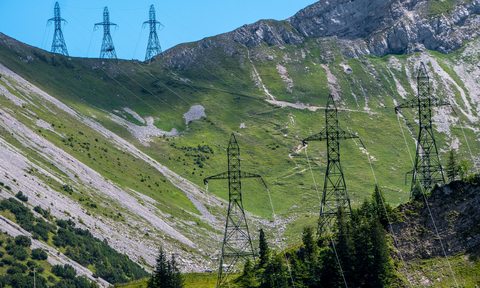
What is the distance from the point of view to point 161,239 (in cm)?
14662

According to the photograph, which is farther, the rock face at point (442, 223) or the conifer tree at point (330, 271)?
the rock face at point (442, 223)

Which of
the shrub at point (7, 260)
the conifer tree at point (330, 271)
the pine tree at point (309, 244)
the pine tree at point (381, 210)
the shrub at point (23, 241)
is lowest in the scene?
the conifer tree at point (330, 271)

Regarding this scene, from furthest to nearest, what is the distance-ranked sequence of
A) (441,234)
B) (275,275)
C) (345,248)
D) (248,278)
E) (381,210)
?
(381,210) → (248,278) → (441,234) → (345,248) → (275,275)

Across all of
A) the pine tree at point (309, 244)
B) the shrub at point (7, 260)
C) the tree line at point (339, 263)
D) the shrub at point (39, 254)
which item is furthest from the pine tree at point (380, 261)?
the shrub at point (39, 254)

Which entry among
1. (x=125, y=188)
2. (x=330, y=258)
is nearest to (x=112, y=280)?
(x=125, y=188)

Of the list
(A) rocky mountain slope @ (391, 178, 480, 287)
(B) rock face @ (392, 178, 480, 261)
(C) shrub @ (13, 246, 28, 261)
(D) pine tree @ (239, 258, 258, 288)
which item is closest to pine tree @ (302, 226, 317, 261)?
(D) pine tree @ (239, 258, 258, 288)

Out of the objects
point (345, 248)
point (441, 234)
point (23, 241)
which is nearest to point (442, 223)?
point (441, 234)

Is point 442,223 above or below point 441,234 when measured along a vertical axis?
above

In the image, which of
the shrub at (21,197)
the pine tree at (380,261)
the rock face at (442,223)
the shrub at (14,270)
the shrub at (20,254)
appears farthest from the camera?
the shrub at (21,197)

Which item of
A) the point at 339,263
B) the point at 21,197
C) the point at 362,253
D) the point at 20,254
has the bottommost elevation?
the point at 339,263

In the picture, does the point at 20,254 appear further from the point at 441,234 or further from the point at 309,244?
the point at 441,234

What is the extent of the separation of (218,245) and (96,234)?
137ft

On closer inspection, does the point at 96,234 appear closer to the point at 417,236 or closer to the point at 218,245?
the point at 218,245

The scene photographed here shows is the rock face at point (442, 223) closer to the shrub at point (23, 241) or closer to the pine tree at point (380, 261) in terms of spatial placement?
the pine tree at point (380, 261)
